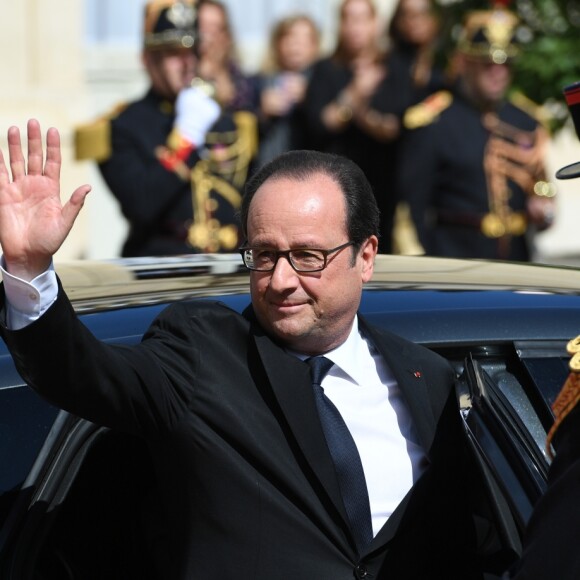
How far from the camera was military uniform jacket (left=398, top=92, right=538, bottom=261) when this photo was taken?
23.5ft

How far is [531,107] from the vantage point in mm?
7887

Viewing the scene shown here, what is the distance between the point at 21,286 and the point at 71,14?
835 centimetres

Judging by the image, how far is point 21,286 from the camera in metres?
2.31

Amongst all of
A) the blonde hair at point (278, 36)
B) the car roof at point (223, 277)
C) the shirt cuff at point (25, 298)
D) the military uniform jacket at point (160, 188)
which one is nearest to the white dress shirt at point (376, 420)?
the car roof at point (223, 277)

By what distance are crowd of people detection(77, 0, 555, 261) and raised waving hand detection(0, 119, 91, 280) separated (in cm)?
333

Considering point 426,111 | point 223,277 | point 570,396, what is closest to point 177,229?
point 426,111

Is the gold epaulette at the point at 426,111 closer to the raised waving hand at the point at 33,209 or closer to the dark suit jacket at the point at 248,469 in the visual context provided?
the dark suit jacket at the point at 248,469

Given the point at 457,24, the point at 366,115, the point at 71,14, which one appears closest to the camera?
the point at 366,115

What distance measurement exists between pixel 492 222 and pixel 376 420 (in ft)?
14.9

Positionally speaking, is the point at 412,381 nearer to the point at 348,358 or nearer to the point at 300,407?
the point at 348,358

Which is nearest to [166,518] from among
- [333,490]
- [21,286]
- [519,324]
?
[333,490]

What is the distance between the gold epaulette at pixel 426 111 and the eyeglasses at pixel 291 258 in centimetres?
485

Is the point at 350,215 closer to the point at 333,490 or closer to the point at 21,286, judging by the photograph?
the point at 333,490

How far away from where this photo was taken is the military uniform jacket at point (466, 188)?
717cm
